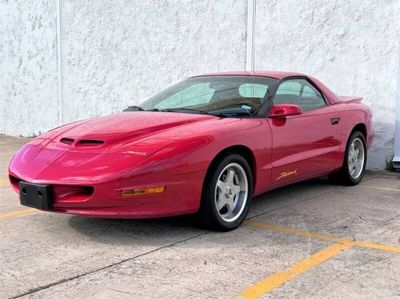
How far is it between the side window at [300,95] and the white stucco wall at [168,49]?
1.97 meters

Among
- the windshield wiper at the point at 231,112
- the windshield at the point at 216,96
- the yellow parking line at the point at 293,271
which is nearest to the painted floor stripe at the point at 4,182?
the windshield at the point at 216,96

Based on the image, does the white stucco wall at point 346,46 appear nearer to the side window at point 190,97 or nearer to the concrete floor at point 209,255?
the concrete floor at point 209,255

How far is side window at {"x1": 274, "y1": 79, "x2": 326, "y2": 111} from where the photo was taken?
5.78m

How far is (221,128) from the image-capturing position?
479 cm

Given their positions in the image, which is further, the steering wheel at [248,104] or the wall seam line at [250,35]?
the wall seam line at [250,35]

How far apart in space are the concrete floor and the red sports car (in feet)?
1.01

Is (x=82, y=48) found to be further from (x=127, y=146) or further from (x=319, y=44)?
(x=127, y=146)

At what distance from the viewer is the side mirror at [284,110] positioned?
5277 mm

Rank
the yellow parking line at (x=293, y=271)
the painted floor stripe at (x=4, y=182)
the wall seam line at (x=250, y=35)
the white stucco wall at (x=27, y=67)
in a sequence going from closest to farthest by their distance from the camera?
the yellow parking line at (x=293, y=271) < the painted floor stripe at (x=4, y=182) < the wall seam line at (x=250, y=35) < the white stucco wall at (x=27, y=67)

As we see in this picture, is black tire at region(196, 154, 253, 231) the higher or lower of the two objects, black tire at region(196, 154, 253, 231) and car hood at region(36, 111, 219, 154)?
the lower

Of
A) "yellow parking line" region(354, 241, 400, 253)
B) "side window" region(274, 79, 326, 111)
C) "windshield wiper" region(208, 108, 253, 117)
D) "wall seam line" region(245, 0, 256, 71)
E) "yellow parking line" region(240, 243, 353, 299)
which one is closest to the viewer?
"yellow parking line" region(240, 243, 353, 299)

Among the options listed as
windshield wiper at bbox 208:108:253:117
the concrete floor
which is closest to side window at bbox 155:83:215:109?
windshield wiper at bbox 208:108:253:117

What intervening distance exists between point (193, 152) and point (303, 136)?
1737mm

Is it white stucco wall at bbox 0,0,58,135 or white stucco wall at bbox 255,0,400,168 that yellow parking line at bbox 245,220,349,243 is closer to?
white stucco wall at bbox 255,0,400,168
